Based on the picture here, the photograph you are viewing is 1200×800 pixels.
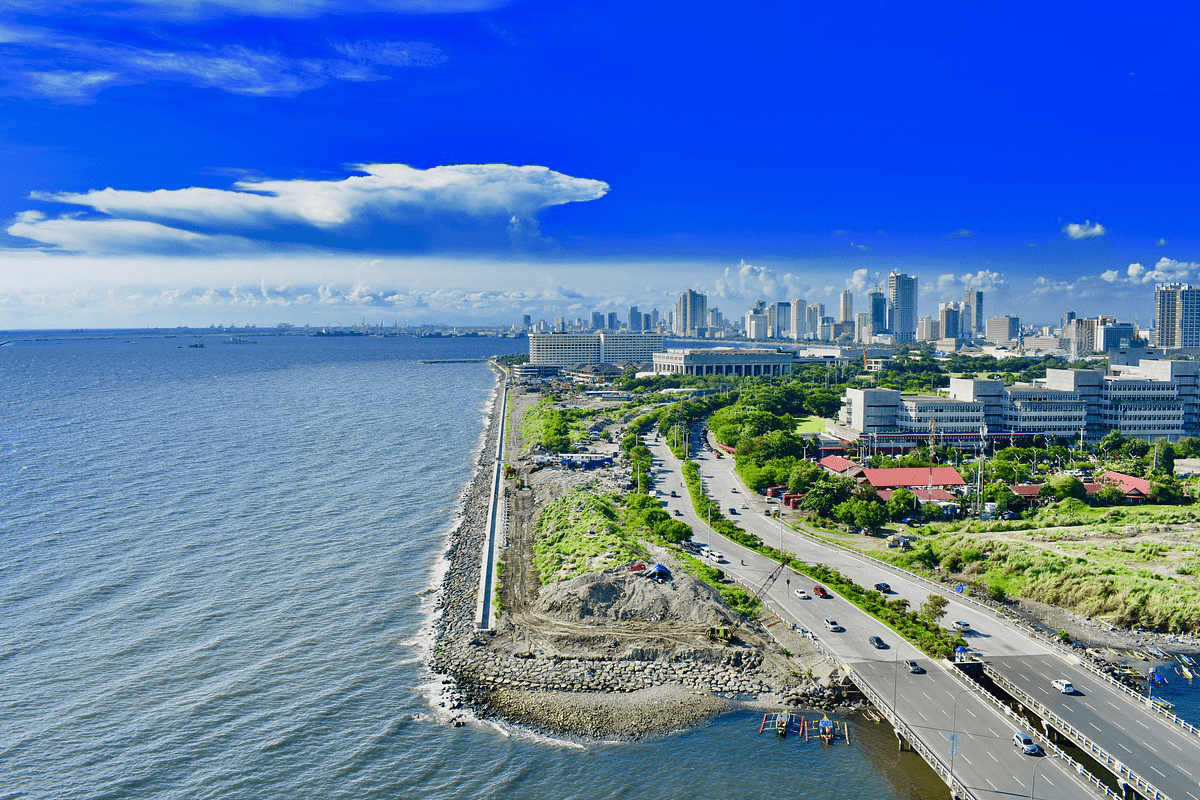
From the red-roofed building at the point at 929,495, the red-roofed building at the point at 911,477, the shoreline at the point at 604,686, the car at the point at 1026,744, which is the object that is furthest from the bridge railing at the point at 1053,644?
the red-roofed building at the point at 911,477

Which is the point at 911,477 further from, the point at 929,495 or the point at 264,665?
the point at 264,665

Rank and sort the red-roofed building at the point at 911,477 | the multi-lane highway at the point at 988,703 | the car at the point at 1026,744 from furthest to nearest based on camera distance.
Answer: the red-roofed building at the point at 911,477
the car at the point at 1026,744
the multi-lane highway at the point at 988,703

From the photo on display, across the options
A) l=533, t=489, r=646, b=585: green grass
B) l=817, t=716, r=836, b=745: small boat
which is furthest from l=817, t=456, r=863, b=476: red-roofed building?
l=817, t=716, r=836, b=745: small boat

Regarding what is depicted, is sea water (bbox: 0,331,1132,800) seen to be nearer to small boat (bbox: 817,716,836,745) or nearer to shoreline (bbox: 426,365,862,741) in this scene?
small boat (bbox: 817,716,836,745)

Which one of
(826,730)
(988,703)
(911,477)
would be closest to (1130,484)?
(911,477)

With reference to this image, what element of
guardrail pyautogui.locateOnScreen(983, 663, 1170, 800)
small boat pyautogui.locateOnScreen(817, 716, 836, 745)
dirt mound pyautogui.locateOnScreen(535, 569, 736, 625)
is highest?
dirt mound pyautogui.locateOnScreen(535, 569, 736, 625)

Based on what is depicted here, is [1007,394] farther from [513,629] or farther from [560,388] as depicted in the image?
[560,388]

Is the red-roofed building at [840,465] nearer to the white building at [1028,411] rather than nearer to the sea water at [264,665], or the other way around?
the white building at [1028,411]

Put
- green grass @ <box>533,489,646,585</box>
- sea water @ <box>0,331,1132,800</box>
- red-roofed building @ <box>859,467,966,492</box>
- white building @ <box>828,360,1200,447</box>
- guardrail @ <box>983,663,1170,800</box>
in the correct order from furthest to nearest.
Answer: white building @ <box>828,360,1200,447</box>, red-roofed building @ <box>859,467,966,492</box>, green grass @ <box>533,489,646,585</box>, sea water @ <box>0,331,1132,800</box>, guardrail @ <box>983,663,1170,800</box>
